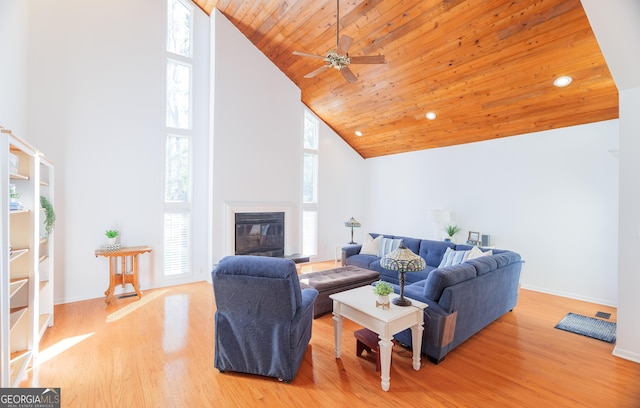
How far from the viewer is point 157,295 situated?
4.59 metres

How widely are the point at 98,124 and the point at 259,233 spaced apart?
3.14 m

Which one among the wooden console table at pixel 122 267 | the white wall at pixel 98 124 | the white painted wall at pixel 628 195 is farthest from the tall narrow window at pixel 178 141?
the white painted wall at pixel 628 195

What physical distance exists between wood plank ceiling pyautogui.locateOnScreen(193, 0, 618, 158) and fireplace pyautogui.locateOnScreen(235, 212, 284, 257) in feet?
9.56

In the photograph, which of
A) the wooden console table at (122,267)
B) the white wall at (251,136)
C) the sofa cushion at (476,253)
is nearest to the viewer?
the sofa cushion at (476,253)

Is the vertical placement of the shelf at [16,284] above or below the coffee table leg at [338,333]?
above

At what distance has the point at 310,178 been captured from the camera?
7207 mm

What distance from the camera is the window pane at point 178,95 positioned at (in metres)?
5.14

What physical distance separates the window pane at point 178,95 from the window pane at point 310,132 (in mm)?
2745

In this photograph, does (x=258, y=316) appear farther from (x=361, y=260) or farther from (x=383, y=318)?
(x=361, y=260)

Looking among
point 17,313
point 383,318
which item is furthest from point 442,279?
point 17,313

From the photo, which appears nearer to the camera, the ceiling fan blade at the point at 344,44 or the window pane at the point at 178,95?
the ceiling fan blade at the point at 344,44

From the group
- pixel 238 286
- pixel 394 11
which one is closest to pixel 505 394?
pixel 238 286

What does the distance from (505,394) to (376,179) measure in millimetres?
5888

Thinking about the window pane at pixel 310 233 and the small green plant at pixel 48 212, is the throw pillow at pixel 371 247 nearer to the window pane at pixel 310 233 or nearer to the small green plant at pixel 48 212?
the window pane at pixel 310 233
